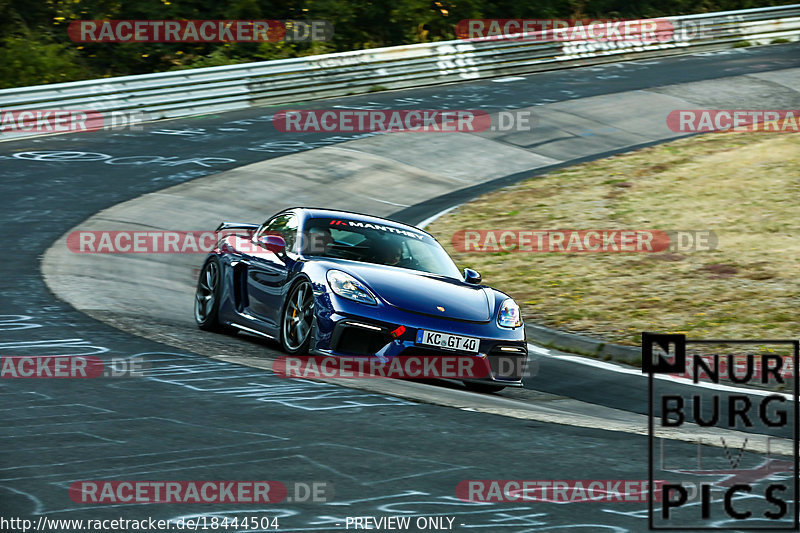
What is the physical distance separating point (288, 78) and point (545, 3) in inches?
511

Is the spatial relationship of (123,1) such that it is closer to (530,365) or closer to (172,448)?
(530,365)

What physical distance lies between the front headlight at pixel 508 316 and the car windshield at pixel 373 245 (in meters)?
0.74

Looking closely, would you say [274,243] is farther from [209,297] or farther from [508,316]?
[508,316]

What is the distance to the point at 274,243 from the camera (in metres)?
9.69

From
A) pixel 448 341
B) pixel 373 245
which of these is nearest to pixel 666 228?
pixel 373 245

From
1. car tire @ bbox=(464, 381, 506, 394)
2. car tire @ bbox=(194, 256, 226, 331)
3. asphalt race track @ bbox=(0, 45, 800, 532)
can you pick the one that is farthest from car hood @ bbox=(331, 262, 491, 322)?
car tire @ bbox=(194, 256, 226, 331)

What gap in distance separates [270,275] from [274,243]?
0.30m

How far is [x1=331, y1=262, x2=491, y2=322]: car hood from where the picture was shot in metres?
8.75

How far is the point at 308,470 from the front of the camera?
5.68 m

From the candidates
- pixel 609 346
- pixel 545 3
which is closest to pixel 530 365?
pixel 609 346

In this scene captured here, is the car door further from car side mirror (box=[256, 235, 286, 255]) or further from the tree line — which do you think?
the tree line

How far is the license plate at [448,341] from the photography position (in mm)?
8570

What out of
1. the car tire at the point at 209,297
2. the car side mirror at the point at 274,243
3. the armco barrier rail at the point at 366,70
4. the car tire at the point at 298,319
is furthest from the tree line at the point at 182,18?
the car tire at the point at 298,319

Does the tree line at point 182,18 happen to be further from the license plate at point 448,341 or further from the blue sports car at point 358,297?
the license plate at point 448,341
